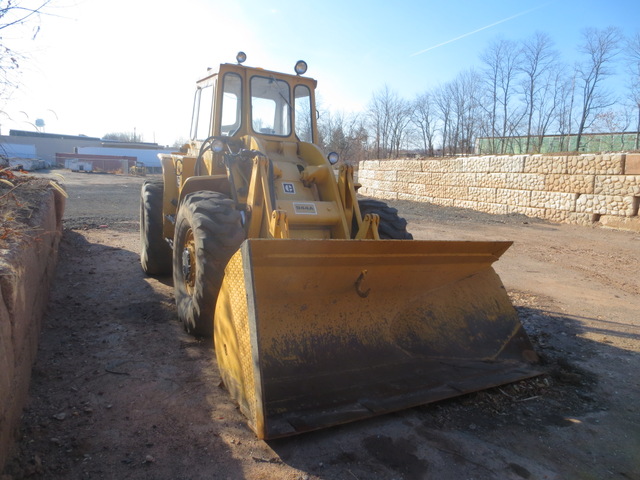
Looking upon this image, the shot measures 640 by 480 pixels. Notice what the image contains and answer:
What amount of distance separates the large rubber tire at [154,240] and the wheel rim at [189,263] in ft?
6.30

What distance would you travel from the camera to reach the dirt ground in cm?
295

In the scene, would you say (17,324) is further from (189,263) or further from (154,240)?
(154,240)

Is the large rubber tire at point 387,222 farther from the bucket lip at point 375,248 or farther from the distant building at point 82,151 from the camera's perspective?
the distant building at point 82,151

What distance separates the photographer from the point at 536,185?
16.0 meters

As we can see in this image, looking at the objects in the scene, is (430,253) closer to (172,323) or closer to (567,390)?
(567,390)

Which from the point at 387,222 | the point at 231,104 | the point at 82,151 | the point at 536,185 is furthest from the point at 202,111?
the point at 82,151

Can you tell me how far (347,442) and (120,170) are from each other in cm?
5366

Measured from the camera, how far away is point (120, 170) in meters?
52.1

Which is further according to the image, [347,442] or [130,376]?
[130,376]

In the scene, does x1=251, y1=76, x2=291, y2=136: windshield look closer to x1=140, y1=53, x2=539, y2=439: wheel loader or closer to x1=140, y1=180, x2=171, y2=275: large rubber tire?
x1=140, y1=53, x2=539, y2=439: wheel loader

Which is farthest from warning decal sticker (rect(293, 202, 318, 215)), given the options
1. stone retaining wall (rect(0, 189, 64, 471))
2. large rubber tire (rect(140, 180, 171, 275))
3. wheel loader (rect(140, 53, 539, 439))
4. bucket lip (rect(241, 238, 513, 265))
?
large rubber tire (rect(140, 180, 171, 275))

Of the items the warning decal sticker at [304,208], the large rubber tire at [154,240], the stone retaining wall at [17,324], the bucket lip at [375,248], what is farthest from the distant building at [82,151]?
the bucket lip at [375,248]

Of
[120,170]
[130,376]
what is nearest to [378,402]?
[130,376]

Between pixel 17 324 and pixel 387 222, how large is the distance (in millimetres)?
3666
